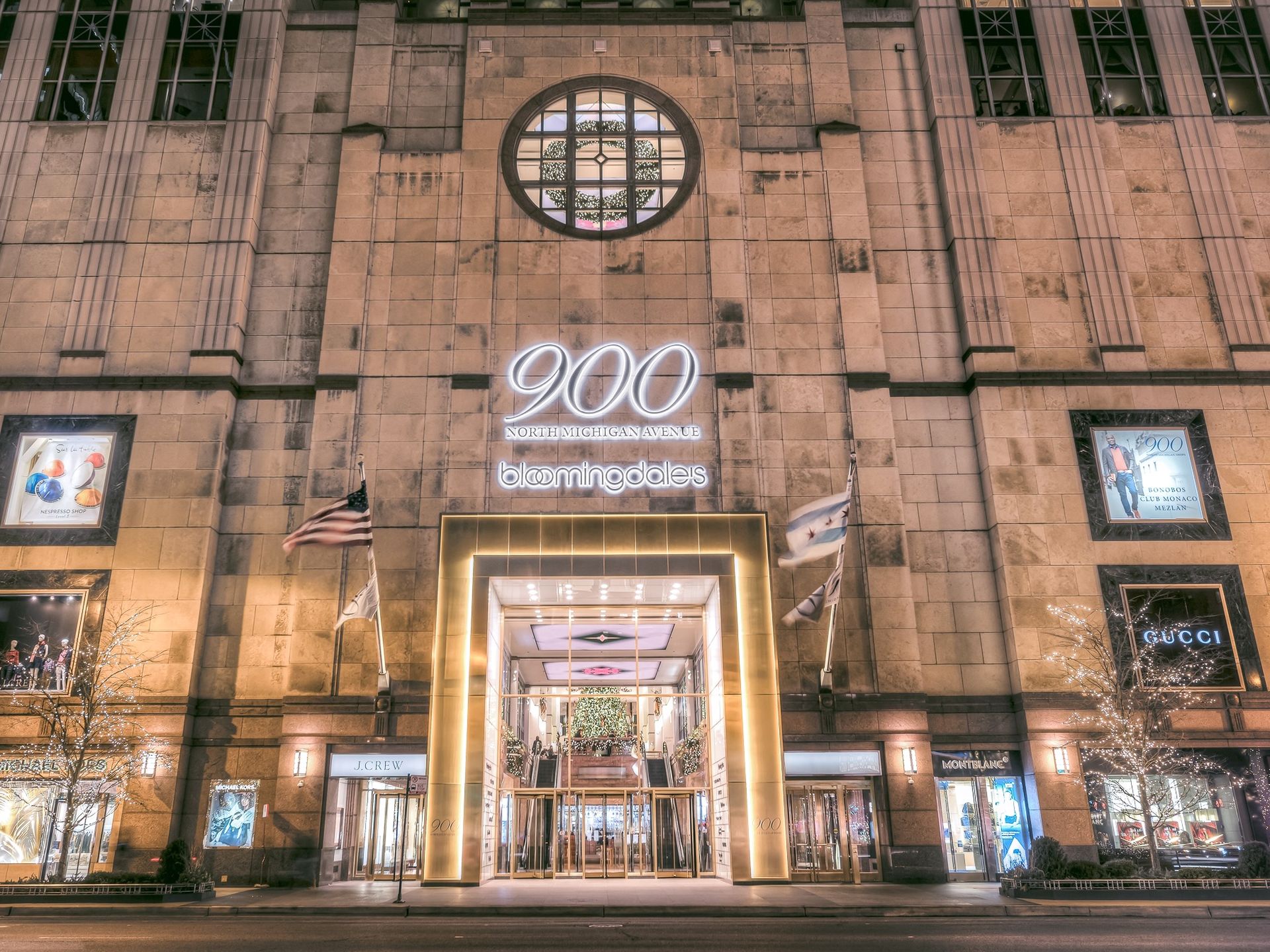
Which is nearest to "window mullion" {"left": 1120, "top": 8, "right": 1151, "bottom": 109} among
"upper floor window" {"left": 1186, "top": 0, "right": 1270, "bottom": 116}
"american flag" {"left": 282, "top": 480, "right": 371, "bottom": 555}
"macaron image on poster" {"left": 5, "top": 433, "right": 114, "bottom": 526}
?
"upper floor window" {"left": 1186, "top": 0, "right": 1270, "bottom": 116}

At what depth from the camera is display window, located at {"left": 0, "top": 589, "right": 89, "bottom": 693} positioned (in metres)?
30.1

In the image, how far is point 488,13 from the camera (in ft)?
126

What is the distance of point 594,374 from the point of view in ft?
111

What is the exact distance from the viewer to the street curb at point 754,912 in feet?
68.5

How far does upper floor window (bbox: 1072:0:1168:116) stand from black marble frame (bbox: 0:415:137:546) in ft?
136

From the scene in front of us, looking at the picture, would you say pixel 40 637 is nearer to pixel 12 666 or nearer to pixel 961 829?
pixel 12 666

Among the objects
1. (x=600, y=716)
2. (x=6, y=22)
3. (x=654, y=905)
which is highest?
(x=6, y=22)

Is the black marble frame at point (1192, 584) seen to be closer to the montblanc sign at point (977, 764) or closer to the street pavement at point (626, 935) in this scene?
the montblanc sign at point (977, 764)

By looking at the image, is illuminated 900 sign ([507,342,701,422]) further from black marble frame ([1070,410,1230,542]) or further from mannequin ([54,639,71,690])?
mannequin ([54,639,71,690])

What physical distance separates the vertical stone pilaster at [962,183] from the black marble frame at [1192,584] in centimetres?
898

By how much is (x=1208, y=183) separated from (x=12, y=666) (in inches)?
1918

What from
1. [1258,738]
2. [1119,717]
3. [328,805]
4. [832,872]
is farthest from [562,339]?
[1258,738]

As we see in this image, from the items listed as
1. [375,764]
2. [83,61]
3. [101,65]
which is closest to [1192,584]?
[375,764]

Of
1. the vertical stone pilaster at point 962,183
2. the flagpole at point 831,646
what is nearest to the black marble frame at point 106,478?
the flagpole at point 831,646
